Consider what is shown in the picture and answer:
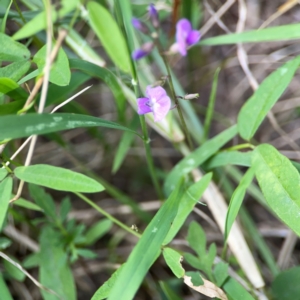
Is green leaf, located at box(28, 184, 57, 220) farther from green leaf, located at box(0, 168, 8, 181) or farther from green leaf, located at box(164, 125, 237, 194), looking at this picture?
green leaf, located at box(164, 125, 237, 194)

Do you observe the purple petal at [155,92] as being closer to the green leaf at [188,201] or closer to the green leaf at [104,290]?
the green leaf at [188,201]

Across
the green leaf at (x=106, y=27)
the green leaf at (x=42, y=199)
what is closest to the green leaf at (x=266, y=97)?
the green leaf at (x=106, y=27)

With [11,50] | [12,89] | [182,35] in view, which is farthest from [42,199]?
[182,35]

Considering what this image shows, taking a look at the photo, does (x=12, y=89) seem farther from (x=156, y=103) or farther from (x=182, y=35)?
(x=182, y=35)

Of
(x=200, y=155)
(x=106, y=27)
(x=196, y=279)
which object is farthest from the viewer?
(x=200, y=155)

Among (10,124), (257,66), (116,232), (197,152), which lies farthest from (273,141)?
(10,124)

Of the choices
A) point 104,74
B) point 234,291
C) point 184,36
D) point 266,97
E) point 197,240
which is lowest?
point 234,291

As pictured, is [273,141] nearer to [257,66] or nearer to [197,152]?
[257,66]

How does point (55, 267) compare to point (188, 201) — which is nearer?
point (188, 201)
